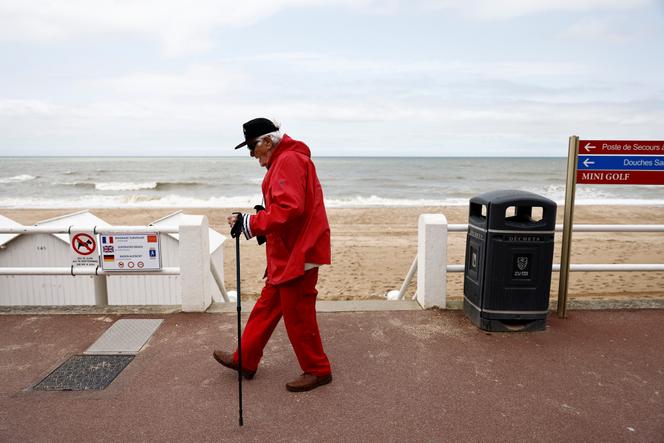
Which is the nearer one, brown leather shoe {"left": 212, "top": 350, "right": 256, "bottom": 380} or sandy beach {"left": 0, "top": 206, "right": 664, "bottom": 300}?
brown leather shoe {"left": 212, "top": 350, "right": 256, "bottom": 380}

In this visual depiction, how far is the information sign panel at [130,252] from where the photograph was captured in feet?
16.8

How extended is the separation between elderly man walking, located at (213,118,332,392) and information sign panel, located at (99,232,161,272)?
6.39ft

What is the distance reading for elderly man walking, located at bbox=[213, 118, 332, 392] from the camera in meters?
3.23

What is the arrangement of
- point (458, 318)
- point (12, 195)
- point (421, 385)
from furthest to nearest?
point (12, 195) < point (458, 318) < point (421, 385)

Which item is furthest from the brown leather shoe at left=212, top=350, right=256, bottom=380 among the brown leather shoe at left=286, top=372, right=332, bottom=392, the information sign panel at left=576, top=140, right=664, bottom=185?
the information sign panel at left=576, top=140, right=664, bottom=185

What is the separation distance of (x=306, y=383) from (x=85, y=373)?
70.0 inches

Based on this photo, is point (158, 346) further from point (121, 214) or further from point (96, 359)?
point (121, 214)

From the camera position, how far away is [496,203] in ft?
14.4

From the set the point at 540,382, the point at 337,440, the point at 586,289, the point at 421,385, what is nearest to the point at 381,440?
the point at 337,440

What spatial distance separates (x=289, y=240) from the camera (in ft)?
11.4

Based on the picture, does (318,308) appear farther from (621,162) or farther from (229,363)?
(621,162)

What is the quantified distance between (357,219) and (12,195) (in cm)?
2886

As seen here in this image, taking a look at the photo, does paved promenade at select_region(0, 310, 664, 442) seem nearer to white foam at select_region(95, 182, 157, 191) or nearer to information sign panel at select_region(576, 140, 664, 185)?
information sign panel at select_region(576, 140, 664, 185)

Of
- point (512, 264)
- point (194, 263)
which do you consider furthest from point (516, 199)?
point (194, 263)
